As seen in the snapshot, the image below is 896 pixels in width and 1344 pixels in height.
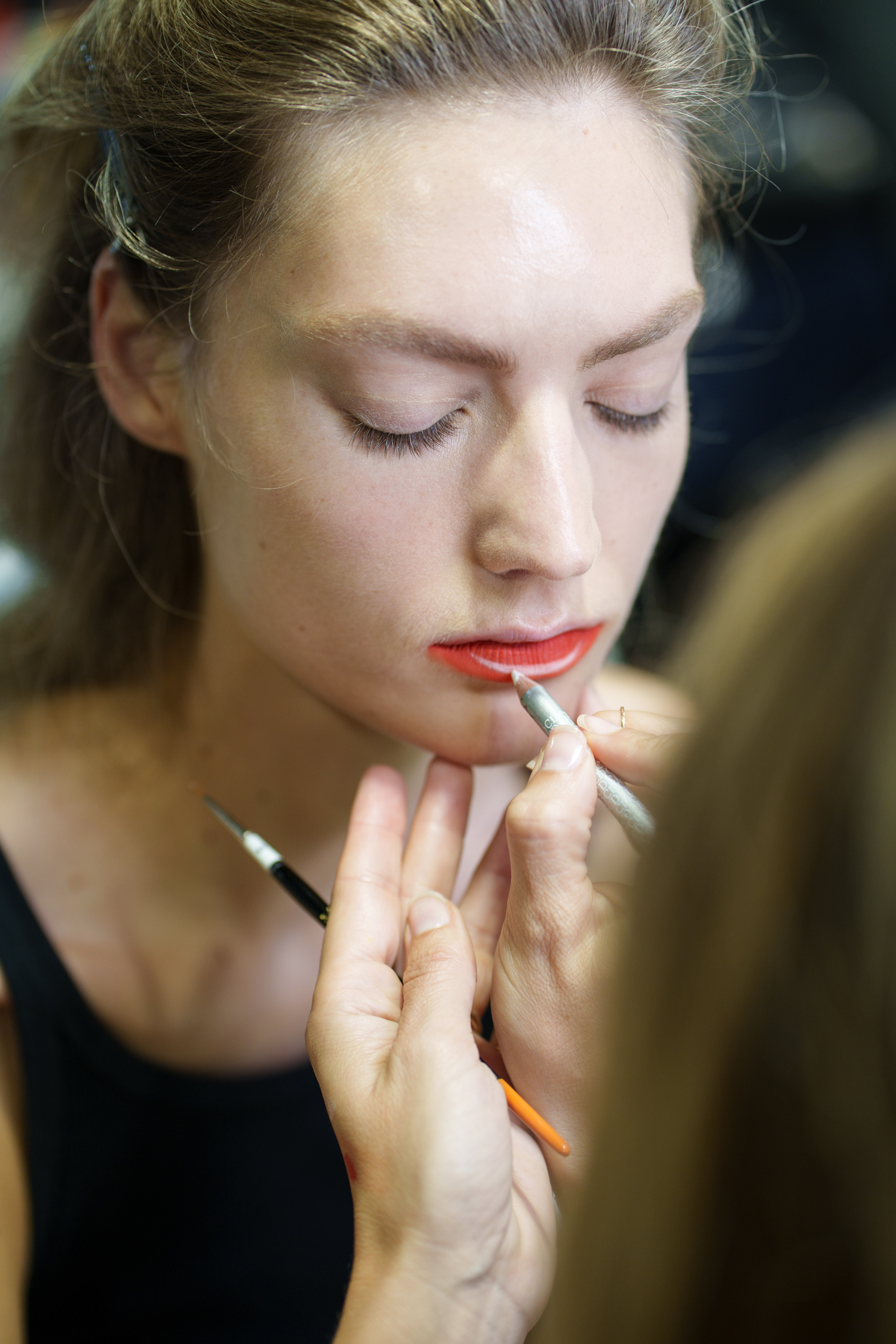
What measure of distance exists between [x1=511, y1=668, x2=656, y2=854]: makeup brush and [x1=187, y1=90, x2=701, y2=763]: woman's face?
0.05 metres

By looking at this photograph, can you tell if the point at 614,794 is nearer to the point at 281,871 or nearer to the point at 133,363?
the point at 281,871

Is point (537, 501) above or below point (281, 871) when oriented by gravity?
above

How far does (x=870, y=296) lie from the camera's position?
202cm

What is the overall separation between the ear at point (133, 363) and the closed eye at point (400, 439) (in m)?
0.21

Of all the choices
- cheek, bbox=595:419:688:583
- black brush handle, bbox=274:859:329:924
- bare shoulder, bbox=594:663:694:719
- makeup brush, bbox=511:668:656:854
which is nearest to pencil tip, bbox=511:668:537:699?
makeup brush, bbox=511:668:656:854

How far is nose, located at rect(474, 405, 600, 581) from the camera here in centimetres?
71

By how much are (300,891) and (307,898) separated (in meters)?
0.01

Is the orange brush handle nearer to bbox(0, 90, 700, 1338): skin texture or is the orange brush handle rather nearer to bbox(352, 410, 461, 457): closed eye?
bbox(0, 90, 700, 1338): skin texture

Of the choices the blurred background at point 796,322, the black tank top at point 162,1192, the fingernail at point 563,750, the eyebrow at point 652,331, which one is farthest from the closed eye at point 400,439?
the blurred background at point 796,322

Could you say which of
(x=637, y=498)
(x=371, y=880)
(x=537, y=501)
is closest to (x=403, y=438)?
(x=537, y=501)

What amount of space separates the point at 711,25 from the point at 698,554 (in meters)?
1.09

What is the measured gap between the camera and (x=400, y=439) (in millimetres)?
725

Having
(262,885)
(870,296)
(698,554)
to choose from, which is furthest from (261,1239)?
(870,296)

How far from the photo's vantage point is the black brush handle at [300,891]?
0.83 metres
